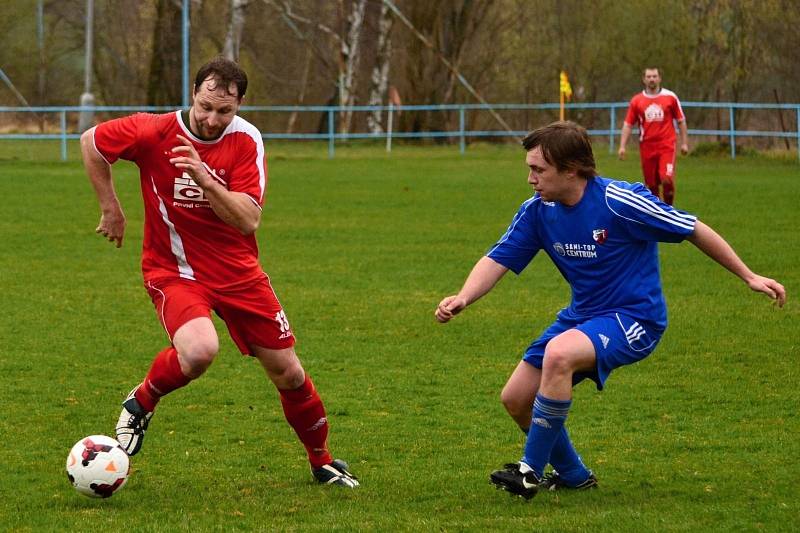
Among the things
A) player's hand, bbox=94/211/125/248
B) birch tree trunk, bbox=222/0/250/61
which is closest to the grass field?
player's hand, bbox=94/211/125/248

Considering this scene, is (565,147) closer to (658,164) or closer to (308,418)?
(308,418)

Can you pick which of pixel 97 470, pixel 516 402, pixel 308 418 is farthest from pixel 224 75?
pixel 516 402

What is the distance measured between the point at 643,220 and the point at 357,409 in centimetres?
236

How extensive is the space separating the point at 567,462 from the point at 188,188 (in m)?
1.83

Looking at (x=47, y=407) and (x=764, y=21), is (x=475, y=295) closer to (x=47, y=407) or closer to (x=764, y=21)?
(x=47, y=407)

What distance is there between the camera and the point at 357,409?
6.51 m

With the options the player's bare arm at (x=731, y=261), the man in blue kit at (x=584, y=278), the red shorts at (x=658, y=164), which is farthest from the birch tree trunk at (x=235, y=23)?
the player's bare arm at (x=731, y=261)

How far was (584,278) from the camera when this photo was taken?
478 centimetres

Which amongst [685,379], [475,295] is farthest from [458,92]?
[475,295]

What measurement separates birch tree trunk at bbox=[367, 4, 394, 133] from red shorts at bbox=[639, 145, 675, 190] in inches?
734

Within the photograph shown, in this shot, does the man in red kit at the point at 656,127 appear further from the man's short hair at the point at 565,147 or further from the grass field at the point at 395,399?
the man's short hair at the point at 565,147

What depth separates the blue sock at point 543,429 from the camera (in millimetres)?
4578

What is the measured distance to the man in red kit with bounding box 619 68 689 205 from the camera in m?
16.2

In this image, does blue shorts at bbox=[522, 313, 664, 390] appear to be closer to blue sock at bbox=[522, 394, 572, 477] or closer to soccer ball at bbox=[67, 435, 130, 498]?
blue sock at bbox=[522, 394, 572, 477]
